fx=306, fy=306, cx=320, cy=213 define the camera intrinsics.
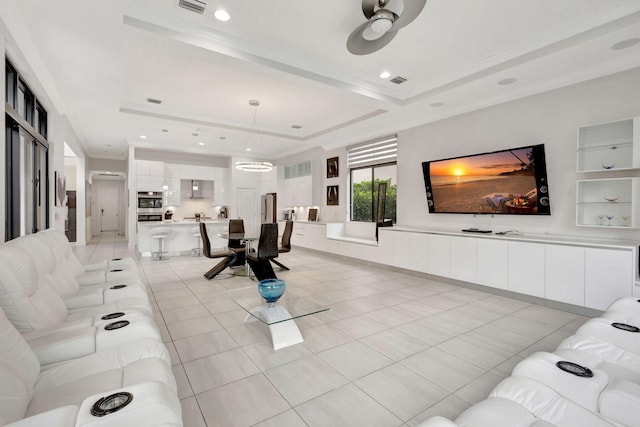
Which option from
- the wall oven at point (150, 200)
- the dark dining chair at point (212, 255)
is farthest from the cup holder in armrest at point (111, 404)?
the wall oven at point (150, 200)

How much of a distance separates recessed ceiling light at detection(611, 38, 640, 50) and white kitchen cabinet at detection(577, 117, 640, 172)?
80 centimetres

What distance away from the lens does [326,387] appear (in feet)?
7.23

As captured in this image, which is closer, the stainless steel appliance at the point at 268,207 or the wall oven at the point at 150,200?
the wall oven at the point at 150,200

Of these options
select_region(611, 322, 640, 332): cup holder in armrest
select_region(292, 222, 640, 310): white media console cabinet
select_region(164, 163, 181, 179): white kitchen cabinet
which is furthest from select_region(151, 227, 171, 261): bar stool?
select_region(611, 322, 640, 332): cup holder in armrest

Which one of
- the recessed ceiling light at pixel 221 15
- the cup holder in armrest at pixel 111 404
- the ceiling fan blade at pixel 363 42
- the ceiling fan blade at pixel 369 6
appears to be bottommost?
the cup holder in armrest at pixel 111 404

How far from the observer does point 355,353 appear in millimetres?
2713

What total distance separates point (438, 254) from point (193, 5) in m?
4.80

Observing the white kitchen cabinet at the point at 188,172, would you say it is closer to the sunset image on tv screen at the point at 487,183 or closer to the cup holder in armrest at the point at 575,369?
the sunset image on tv screen at the point at 487,183

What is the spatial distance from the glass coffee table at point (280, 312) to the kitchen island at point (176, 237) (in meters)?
5.11

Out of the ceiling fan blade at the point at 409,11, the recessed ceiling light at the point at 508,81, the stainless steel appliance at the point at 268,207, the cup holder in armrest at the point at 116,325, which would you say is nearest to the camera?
the cup holder in armrest at the point at 116,325

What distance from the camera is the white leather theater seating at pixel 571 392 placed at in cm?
123

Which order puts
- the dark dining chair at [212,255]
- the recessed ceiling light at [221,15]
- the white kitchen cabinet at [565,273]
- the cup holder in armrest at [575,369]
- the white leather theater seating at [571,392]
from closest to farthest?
1. the white leather theater seating at [571,392]
2. the cup holder in armrest at [575,369]
3. the recessed ceiling light at [221,15]
4. the white kitchen cabinet at [565,273]
5. the dark dining chair at [212,255]

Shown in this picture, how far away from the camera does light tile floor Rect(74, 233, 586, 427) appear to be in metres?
1.99

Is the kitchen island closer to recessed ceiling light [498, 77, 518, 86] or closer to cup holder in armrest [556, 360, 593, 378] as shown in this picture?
recessed ceiling light [498, 77, 518, 86]
